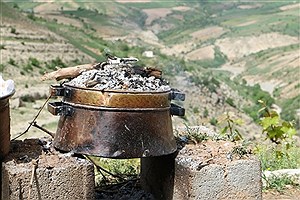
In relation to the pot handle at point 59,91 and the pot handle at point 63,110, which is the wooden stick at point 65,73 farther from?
the pot handle at point 63,110

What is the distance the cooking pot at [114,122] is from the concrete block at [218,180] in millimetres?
207

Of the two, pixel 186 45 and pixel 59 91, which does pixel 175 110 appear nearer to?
pixel 59 91

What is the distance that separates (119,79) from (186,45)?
299 feet

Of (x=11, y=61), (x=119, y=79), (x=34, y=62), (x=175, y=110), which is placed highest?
(x=119, y=79)

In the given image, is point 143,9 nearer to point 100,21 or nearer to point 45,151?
point 100,21

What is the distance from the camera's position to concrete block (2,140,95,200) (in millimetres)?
3379

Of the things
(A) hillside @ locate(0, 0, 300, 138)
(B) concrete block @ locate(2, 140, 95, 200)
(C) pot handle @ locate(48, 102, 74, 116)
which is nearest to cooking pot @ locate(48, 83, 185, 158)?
(C) pot handle @ locate(48, 102, 74, 116)

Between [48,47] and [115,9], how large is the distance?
79766 millimetres

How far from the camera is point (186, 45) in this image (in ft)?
309

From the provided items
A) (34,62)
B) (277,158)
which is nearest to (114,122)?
(277,158)

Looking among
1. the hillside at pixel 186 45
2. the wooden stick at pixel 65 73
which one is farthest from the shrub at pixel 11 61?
the wooden stick at pixel 65 73

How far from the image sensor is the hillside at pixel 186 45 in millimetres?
32562

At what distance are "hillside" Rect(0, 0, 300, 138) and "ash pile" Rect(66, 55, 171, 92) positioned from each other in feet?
13.7

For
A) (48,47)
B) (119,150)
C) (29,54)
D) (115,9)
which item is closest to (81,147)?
(119,150)
